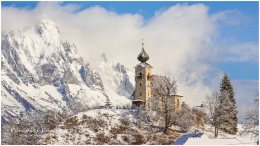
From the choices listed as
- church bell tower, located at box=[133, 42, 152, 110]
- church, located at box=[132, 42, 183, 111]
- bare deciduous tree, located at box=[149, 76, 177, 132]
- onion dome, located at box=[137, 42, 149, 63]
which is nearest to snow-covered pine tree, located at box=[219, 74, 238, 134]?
bare deciduous tree, located at box=[149, 76, 177, 132]

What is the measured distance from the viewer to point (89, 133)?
115m

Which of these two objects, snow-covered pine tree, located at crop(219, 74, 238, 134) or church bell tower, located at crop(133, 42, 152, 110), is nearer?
snow-covered pine tree, located at crop(219, 74, 238, 134)

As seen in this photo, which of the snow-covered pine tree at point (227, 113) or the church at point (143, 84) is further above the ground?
the church at point (143, 84)

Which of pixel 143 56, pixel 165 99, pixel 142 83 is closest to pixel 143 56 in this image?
pixel 143 56

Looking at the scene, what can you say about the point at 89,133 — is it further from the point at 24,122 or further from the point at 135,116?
the point at 24,122

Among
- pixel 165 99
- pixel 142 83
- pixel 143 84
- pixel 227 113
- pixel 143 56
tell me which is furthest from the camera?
pixel 143 56

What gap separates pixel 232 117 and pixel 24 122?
167 ft

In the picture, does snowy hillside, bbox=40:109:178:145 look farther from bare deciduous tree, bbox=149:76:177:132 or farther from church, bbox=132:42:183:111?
church, bbox=132:42:183:111

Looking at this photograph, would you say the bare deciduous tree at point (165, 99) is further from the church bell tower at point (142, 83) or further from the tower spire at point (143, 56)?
the tower spire at point (143, 56)

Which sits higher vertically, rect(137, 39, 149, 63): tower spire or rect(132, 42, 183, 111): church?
rect(137, 39, 149, 63): tower spire

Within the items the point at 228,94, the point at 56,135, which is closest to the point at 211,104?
the point at 228,94

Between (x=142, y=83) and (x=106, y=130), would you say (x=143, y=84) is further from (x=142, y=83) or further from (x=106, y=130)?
(x=106, y=130)

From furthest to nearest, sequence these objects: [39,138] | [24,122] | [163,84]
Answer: [24,122] < [163,84] < [39,138]

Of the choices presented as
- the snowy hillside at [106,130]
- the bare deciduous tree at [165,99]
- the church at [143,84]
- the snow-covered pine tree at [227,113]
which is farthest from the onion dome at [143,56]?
the snow-covered pine tree at [227,113]
